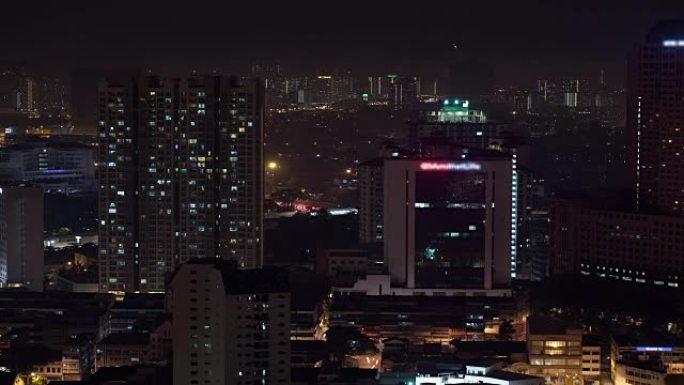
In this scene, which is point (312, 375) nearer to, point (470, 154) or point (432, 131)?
point (470, 154)

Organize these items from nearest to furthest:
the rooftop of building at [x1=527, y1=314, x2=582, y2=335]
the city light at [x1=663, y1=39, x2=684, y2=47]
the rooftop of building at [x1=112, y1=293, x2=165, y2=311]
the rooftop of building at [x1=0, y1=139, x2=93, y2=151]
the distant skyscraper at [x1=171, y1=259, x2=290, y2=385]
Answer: the distant skyscraper at [x1=171, y1=259, x2=290, y2=385]
the rooftop of building at [x1=527, y1=314, x2=582, y2=335]
the rooftop of building at [x1=112, y1=293, x2=165, y2=311]
the city light at [x1=663, y1=39, x2=684, y2=47]
the rooftop of building at [x1=0, y1=139, x2=93, y2=151]

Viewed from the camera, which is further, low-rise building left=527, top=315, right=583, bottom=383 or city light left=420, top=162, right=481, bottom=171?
city light left=420, top=162, right=481, bottom=171

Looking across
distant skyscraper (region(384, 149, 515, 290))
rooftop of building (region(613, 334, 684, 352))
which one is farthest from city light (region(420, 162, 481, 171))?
rooftop of building (region(613, 334, 684, 352))

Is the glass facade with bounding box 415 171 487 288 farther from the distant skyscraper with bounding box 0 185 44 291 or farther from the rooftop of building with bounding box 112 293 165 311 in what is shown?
the distant skyscraper with bounding box 0 185 44 291

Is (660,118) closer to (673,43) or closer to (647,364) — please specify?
(673,43)

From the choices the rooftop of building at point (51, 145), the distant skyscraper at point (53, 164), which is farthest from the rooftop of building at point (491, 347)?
the rooftop of building at point (51, 145)

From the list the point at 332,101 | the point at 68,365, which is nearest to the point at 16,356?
the point at 68,365

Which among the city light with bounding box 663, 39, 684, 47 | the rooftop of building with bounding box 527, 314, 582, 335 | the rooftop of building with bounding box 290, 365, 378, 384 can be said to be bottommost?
the rooftop of building with bounding box 290, 365, 378, 384
